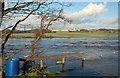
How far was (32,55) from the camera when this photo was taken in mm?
12242

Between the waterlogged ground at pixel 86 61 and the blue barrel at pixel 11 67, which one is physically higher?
the blue barrel at pixel 11 67

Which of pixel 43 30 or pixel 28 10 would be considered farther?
pixel 43 30

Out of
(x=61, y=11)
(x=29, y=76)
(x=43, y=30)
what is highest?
(x=61, y=11)

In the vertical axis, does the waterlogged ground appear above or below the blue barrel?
below

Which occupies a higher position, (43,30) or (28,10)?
(28,10)

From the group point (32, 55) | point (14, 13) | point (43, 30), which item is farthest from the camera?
point (32, 55)

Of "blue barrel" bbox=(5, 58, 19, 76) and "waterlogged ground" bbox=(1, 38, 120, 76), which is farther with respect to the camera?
"waterlogged ground" bbox=(1, 38, 120, 76)

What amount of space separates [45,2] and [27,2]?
30.6 inches

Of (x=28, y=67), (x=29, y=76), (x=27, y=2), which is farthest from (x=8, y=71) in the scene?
(x=27, y=2)

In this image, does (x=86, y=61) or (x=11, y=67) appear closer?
(x=11, y=67)

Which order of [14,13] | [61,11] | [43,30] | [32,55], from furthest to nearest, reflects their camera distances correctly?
1. [32,55]
2. [43,30]
3. [61,11]
4. [14,13]

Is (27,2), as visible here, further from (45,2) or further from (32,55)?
(32,55)

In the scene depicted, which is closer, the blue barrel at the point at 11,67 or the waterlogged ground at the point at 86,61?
the blue barrel at the point at 11,67

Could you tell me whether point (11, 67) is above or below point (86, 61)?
above
